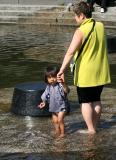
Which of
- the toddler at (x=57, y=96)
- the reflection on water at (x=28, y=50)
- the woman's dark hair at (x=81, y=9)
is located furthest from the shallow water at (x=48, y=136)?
the woman's dark hair at (x=81, y=9)

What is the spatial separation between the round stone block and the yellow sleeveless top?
1.39 meters

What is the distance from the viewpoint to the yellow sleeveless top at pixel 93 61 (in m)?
7.54

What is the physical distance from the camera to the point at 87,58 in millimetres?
7559

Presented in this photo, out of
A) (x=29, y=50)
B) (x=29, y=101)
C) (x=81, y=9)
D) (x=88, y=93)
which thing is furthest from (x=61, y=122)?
(x=29, y=50)

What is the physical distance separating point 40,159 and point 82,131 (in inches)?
49.0

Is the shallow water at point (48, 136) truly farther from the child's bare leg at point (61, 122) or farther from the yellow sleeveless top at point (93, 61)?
the yellow sleeveless top at point (93, 61)

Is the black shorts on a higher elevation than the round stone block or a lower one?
higher

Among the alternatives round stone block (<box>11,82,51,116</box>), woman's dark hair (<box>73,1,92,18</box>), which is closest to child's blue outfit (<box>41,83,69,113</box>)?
woman's dark hair (<box>73,1,92,18</box>)

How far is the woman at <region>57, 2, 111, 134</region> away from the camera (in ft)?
24.5

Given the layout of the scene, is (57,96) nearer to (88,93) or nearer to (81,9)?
(88,93)

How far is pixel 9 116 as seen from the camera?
29.6 feet

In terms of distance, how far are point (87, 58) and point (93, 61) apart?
3.2 inches

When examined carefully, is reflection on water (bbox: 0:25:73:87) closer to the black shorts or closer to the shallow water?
the shallow water

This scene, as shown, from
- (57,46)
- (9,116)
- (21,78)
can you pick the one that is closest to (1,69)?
(21,78)
